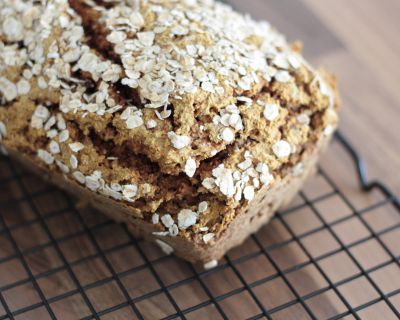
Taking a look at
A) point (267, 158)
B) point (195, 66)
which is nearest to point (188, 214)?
point (267, 158)

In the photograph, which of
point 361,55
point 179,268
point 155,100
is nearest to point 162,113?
point 155,100

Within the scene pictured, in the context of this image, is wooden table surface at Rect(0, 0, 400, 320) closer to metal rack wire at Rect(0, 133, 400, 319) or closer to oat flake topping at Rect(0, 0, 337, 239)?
metal rack wire at Rect(0, 133, 400, 319)

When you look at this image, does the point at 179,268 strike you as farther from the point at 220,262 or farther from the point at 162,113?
the point at 162,113

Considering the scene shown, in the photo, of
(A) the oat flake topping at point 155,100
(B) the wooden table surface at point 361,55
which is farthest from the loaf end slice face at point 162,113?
(B) the wooden table surface at point 361,55

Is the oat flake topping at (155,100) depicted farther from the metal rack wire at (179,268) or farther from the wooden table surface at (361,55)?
the wooden table surface at (361,55)

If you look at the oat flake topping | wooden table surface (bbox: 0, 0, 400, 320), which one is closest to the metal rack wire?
wooden table surface (bbox: 0, 0, 400, 320)

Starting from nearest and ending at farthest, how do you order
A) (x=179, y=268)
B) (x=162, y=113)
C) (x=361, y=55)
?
(x=162, y=113)
(x=179, y=268)
(x=361, y=55)
